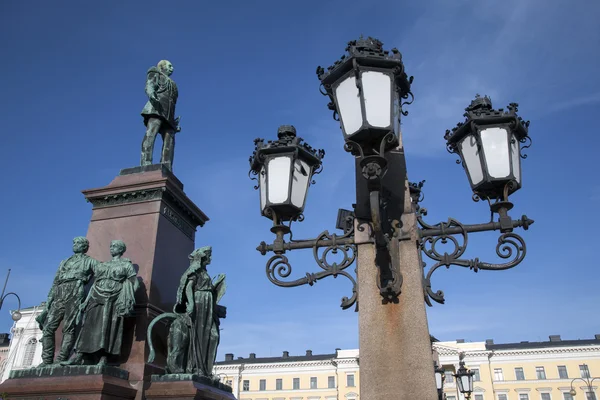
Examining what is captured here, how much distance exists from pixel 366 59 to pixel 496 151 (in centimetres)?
131

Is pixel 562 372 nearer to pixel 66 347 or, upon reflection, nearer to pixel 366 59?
pixel 66 347

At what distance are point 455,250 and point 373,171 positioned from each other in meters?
1.14

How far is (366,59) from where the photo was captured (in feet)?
11.8

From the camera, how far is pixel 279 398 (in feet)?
199

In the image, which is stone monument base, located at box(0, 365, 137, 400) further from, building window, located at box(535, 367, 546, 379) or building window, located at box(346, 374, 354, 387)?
building window, located at box(535, 367, 546, 379)

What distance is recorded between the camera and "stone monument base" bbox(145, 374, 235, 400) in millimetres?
4844

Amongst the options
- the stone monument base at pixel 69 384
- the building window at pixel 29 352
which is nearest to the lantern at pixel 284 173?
the stone monument base at pixel 69 384

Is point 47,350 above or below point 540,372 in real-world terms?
below

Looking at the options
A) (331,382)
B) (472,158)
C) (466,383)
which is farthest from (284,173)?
(331,382)

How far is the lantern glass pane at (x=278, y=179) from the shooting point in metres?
4.36

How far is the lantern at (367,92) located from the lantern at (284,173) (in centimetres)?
78

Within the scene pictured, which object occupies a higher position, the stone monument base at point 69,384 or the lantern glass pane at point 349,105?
the lantern glass pane at point 349,105

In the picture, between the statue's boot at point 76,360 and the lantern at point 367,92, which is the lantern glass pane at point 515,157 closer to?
the lantern at point 367,92

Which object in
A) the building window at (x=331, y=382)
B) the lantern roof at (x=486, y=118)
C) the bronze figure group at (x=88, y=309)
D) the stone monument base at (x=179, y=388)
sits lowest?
the stone monument base at (x=179, y=388)
